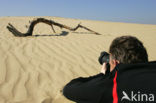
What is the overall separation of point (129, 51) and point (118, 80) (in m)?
0.24

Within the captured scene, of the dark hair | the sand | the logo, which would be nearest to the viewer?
the logo

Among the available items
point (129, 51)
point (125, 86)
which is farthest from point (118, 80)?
point (129, 51)

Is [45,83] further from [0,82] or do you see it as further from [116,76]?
[116,76]

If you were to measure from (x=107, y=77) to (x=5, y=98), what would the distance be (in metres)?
1.81

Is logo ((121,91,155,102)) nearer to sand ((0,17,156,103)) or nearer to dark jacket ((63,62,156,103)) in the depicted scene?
dark jacket ((63,62,156,103))

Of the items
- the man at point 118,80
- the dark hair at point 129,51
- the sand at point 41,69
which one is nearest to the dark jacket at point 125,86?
the man at point 118,80

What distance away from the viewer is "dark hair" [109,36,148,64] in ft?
4.58

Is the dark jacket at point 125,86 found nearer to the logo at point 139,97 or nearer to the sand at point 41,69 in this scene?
the logo at point 139,97

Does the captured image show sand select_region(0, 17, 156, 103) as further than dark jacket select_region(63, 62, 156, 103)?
Yes

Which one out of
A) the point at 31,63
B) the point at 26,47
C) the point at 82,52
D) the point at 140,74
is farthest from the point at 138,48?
the point at 26,47

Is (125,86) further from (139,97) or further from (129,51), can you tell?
(129,51)

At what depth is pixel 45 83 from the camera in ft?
10.8

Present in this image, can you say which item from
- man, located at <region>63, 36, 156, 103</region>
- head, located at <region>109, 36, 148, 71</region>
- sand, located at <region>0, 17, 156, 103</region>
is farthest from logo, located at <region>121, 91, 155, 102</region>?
sand, located at <region>0, 17, 156, 103</region>

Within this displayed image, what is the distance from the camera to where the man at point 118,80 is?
3.99 feet
